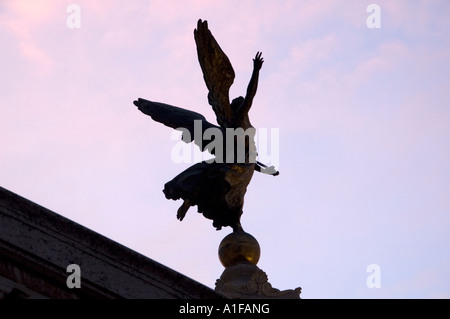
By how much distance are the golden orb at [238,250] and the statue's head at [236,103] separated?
218 cm

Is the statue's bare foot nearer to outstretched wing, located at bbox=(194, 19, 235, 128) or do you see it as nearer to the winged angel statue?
the winged angel statue

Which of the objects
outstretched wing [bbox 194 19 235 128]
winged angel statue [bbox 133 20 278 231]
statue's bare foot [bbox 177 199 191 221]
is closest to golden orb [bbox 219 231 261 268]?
winged angel statue [bbox 133 20 278 231]

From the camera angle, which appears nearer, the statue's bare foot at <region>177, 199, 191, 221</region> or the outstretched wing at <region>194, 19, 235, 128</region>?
the statue's bare foot at <region>177, 199, 191, 221</region>

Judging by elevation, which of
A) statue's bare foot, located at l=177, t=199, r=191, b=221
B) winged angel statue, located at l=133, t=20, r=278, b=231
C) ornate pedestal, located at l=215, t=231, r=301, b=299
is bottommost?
ornate pedestal, located at l=215, t=231, r=301, b=299

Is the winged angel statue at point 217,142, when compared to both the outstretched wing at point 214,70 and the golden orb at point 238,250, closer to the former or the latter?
the outstretched wing at point 214,70

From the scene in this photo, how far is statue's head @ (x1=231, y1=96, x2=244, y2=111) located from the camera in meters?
16.0

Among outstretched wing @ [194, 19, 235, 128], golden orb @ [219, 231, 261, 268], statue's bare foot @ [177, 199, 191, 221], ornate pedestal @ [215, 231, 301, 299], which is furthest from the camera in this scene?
outstretched wing @ [194, 19, 235, 128]

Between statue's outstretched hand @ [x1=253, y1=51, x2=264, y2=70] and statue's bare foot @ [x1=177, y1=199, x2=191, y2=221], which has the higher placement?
statue's outstretched hand @ [x1=253, y1=51, x2=264, y2=70]

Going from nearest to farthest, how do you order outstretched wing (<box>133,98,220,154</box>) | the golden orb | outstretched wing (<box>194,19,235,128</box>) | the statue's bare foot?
the golden orb → the statue's bare foot → outstretched wing (<box>133,98,220,154</box>) → outstretched wing (<box>194,19,235,128</box>)

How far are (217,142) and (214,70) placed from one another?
51.8 inches

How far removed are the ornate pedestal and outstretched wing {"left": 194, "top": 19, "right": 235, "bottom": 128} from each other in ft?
6.75

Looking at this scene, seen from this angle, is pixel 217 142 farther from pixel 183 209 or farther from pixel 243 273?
pixel 243 273

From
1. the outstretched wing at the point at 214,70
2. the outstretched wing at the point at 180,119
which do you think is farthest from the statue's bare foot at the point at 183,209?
the outstretched wing at the point at 214,70
